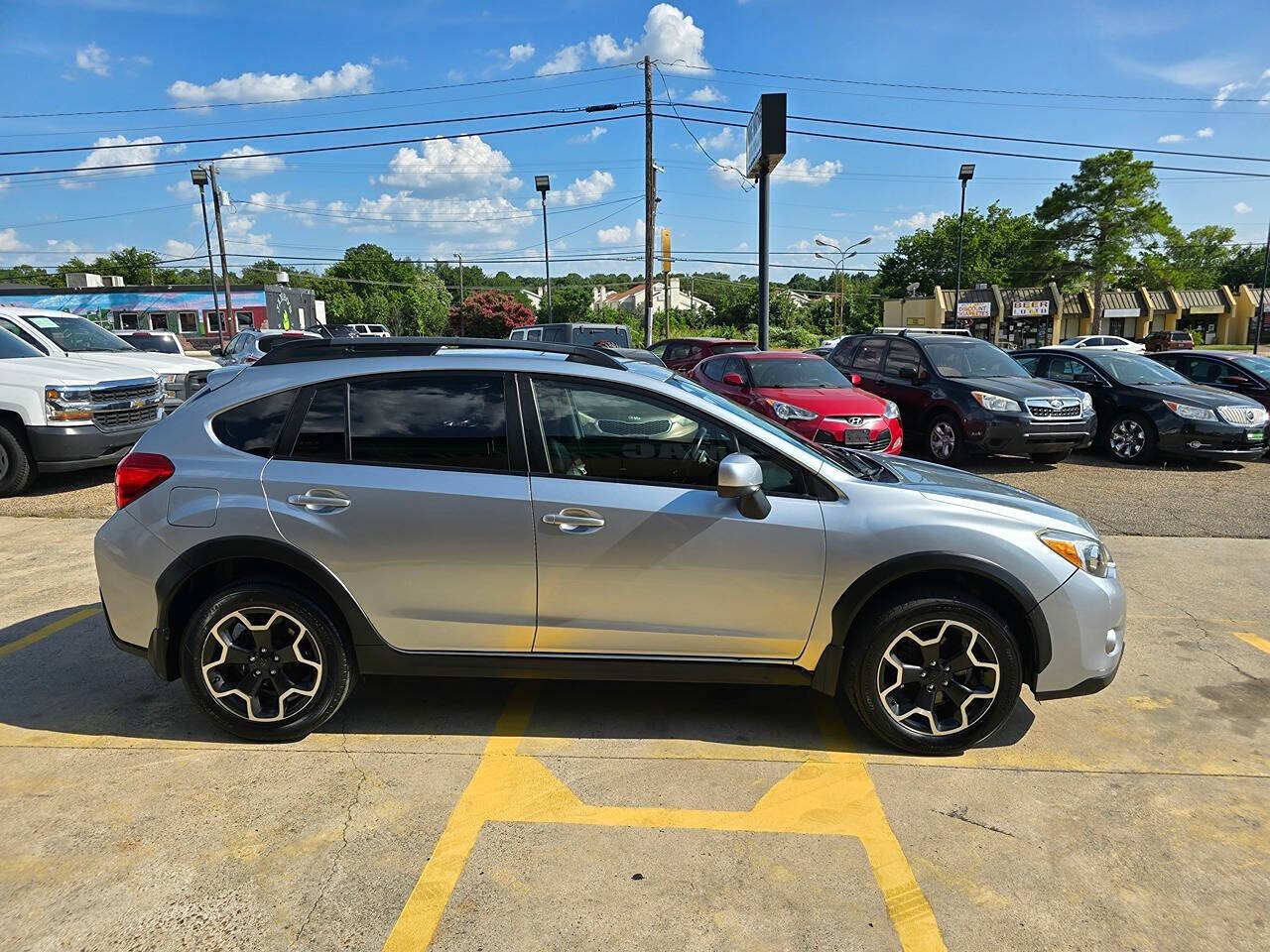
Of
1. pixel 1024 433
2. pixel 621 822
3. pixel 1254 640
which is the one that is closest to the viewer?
pixel 621 822

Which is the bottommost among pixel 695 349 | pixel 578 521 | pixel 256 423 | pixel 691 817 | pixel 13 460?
pixel 691 817

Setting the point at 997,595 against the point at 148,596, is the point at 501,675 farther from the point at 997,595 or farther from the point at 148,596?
the point at 997,595

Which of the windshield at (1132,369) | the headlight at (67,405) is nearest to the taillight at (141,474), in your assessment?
the headlight at (67,405)

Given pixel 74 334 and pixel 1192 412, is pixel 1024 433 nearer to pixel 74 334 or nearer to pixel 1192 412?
pixel 1192 412

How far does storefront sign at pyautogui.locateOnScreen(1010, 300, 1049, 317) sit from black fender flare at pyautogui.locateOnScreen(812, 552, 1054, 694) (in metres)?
60.5

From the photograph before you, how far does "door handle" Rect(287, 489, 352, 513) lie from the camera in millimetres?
3293

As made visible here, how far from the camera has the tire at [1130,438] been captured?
10883 millimetres

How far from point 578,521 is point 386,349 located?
50.4 inches

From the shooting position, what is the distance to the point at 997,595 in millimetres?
3344

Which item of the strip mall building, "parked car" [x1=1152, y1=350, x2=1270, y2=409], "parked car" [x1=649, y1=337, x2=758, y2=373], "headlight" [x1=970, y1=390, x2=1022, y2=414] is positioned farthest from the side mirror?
the strip mall building

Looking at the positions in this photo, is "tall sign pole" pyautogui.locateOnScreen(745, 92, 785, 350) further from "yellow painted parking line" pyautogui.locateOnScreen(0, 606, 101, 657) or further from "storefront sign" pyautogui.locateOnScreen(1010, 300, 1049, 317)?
"storefront sign" pyautogui.locateOnScreen(1010, 300, 1049, 317)

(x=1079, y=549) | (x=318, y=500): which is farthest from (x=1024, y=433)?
(x=318, y=500)

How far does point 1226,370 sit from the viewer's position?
12.8 metres

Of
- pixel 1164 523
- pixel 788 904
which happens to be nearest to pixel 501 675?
pixel 788 904
